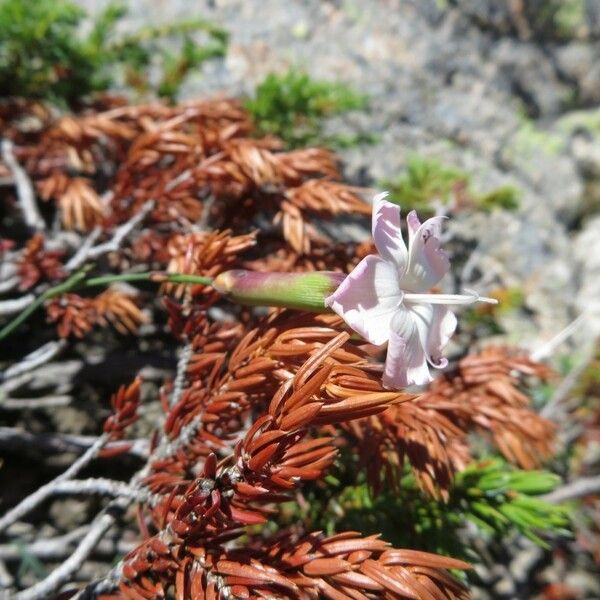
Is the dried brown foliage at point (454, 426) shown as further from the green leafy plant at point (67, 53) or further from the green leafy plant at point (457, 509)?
the green leafy plant at point (67, 53)

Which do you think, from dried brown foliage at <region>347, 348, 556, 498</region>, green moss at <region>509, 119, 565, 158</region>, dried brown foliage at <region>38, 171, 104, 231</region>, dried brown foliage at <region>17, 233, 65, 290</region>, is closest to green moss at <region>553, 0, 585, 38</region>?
green moss at <region>509, 119, 565, 158</region>

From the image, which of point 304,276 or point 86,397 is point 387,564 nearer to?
point 304,276

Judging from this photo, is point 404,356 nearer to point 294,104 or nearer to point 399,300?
point 399,300

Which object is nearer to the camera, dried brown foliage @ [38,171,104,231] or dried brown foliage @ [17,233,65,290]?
dried brown foliage @ [17,233,65,290]

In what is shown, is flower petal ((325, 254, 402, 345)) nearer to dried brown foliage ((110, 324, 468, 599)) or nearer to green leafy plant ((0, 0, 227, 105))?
dried brown foliage ((110, 324, 468, 599))

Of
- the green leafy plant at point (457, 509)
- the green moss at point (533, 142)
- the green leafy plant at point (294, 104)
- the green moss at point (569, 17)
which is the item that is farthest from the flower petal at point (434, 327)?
the green moss at point (569, 17)

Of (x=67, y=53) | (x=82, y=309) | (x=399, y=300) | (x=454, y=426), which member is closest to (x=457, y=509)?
(x=454, y=426)
